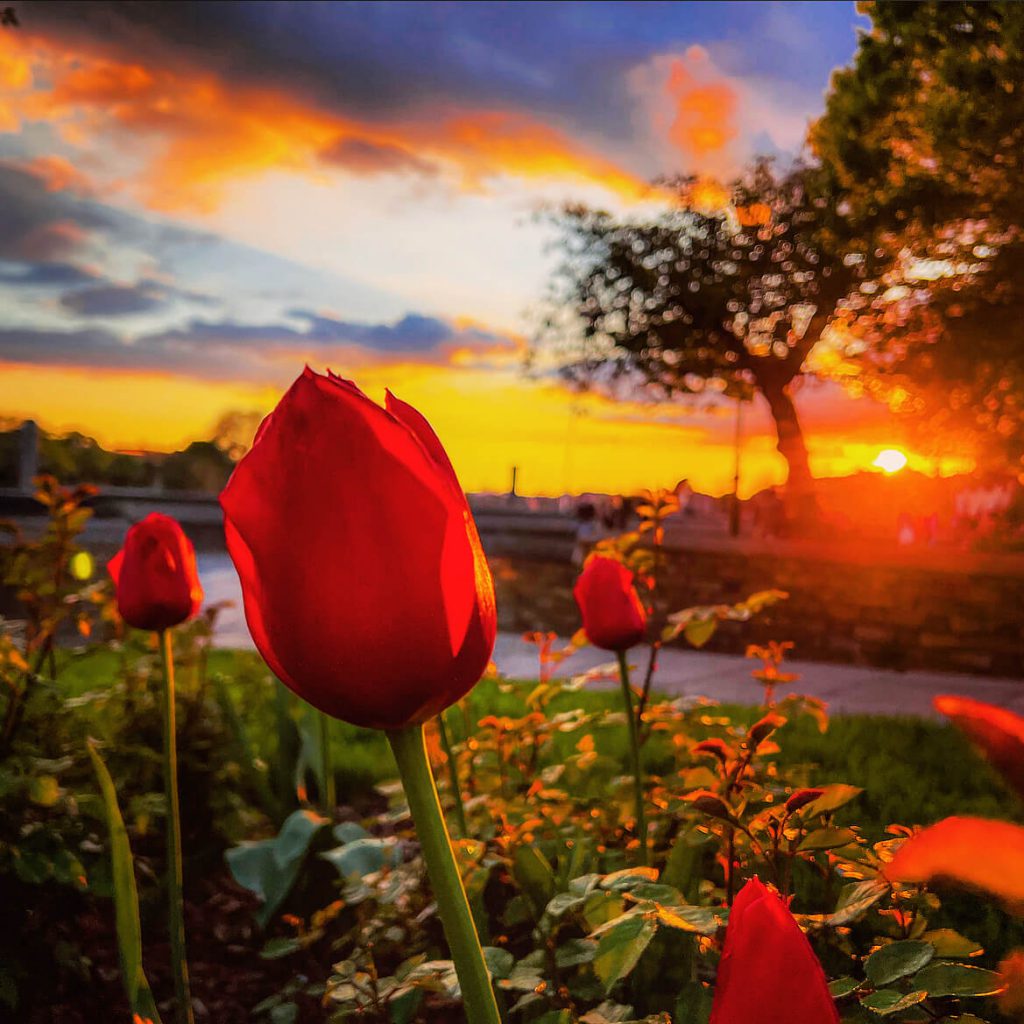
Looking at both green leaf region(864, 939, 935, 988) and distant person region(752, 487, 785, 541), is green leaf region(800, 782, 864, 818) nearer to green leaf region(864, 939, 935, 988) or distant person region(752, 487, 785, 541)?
green leaf region(864, 939, 935, 988)

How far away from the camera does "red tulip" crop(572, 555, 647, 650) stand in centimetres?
177

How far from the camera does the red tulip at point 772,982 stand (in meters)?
0.48

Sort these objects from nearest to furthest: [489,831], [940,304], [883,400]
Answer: [489,831]
[940,304]
[883,400]

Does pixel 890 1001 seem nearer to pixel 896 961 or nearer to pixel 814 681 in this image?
pixel 896 961

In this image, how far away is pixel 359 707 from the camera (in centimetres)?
60

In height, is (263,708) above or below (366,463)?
below

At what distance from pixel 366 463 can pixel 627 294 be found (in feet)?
76.6

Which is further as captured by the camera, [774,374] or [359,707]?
A: [774,374]

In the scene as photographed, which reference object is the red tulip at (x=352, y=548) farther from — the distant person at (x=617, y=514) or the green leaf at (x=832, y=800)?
the distant person at (x=617, y=514)

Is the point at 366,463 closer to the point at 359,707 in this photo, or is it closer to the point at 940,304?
the point at 359,707

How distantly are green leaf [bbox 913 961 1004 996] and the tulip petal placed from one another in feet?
2.20

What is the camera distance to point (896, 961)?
0.92 metres

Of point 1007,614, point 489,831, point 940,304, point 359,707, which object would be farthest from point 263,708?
point 940,304

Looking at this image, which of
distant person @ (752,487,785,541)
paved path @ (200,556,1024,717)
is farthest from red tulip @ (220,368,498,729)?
distant person @ (752,487,785,541)
